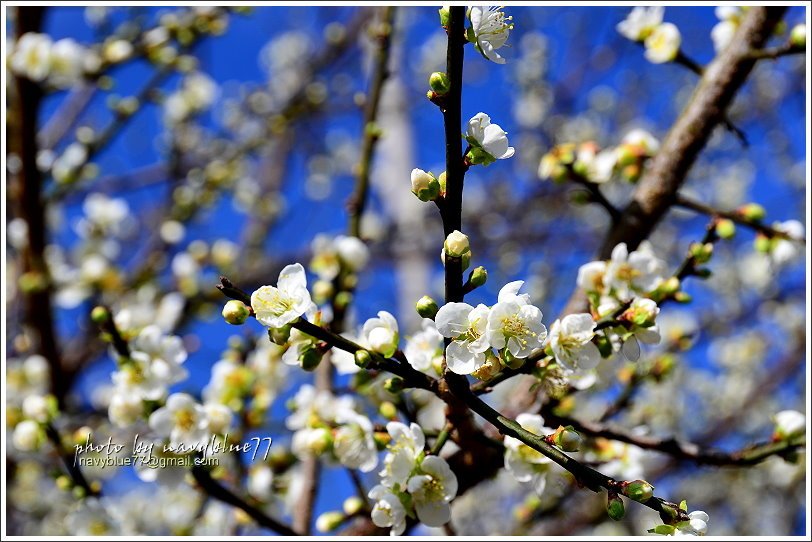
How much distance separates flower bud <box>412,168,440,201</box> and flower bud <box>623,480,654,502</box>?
498mm

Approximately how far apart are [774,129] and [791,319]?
185 centimetres

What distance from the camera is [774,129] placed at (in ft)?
21.9

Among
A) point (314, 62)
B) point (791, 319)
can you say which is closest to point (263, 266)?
point (314, 62)

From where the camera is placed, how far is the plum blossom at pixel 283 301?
1074mm

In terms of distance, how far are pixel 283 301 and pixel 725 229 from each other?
110cm

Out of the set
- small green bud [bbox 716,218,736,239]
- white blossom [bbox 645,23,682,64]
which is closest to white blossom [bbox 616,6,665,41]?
white blossom [bbox 645,23,682,64]

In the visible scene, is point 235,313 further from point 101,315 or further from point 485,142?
point 101,315

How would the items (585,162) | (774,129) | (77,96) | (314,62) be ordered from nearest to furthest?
(585,162) → (77,96) → (314,62) → (774,129)

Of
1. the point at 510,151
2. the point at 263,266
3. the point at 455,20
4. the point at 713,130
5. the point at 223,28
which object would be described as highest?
the point at 455,20

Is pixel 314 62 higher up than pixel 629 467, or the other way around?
pixel 629 467

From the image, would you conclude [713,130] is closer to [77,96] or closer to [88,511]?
[88,511]

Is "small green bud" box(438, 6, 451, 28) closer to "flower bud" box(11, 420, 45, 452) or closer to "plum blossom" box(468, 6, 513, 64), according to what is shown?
"plum blossom" box(468, 6, 513, 64)

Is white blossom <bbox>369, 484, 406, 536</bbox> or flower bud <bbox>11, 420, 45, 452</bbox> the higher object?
white blossom <bbox>369, 484, 406, 536</bbox>

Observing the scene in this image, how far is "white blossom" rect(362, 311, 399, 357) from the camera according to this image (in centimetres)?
112
